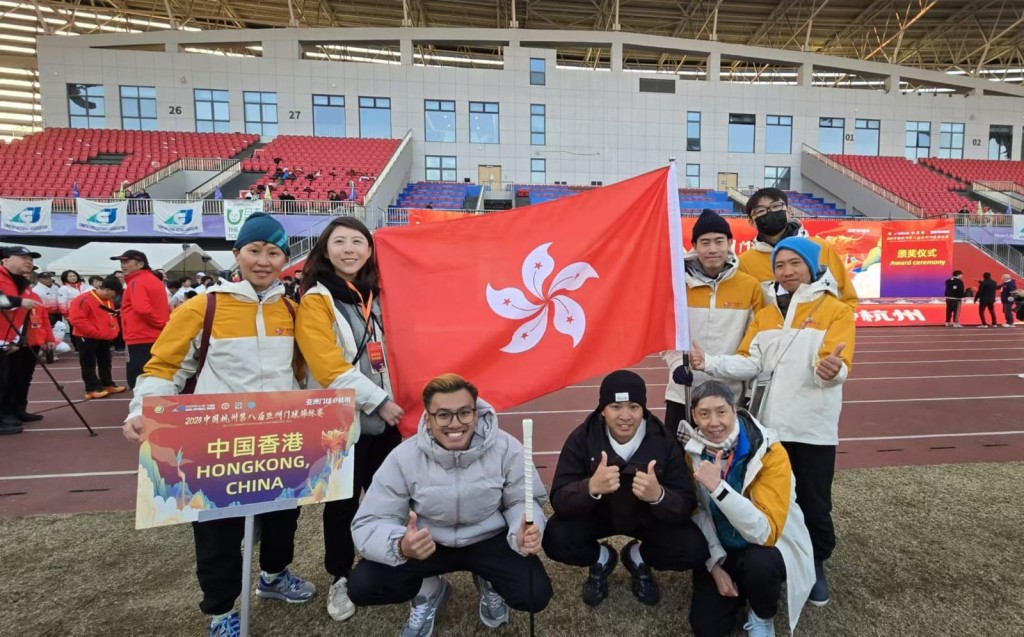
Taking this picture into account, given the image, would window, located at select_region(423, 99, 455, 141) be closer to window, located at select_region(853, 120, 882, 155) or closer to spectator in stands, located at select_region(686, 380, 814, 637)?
window, located at select_region(853, 120, 882, 155)

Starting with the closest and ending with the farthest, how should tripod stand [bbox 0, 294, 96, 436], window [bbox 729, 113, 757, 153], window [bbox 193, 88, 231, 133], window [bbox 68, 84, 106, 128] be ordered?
tripod stand [bbox 0, 294, 96, 436], window [bbox 68, 84, 106, 128], window [bbox 193, 88, 231, 133], window [bbox 729, 113, 757, 153]

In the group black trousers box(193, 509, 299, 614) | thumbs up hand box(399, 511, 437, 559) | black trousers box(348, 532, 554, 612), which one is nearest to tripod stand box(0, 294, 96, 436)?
black trousers box(193, 509, 299, 614)

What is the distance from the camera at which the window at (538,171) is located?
91.0ft

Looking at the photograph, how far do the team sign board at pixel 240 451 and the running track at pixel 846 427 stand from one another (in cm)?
276

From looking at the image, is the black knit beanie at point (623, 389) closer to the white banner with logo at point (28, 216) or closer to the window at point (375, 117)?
the white banner with logo at point (28, 216)

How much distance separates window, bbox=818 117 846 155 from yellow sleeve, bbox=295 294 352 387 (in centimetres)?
3472

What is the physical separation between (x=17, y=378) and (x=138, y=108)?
26.3 meters

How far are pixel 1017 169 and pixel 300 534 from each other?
142 ft

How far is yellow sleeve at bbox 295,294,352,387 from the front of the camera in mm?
2463

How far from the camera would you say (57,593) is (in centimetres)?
293

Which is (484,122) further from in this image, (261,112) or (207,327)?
(207,327)

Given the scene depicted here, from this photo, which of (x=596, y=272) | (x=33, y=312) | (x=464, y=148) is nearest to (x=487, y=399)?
(x=596, y=272)

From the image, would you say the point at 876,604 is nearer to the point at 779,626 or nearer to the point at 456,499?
the point at 779,626

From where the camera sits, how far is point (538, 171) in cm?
2789
